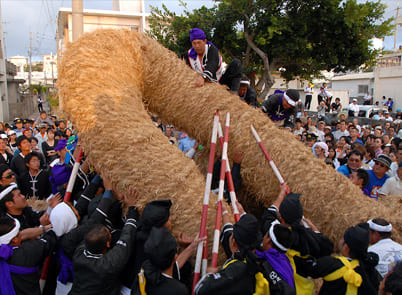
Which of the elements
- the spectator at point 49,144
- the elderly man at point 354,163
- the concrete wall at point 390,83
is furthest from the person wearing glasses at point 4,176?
the concrete wall at point 390,83

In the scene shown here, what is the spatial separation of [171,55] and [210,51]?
82cm

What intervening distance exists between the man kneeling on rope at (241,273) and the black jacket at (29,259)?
1.64 m

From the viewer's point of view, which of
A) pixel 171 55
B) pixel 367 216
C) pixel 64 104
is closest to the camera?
pixel 367 216

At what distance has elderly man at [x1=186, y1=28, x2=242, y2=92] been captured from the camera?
482 cm

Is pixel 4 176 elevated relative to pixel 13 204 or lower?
elevated

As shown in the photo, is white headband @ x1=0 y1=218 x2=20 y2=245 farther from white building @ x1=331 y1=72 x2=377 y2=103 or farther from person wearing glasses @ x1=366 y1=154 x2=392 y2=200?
white building @ x1=331 y1=72 x2=377 y2=103

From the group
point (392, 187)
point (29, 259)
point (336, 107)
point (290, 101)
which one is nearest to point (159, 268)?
point (29, 259)

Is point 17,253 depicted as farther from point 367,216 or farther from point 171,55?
point 367,216

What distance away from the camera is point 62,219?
3.27 metres

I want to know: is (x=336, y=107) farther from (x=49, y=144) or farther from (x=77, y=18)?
(x=49, y=144)

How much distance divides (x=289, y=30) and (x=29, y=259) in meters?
12.7

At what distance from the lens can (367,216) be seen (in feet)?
10.4

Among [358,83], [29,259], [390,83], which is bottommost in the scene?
[29,259]

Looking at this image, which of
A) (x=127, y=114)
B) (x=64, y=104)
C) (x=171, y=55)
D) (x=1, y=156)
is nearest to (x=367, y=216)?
(x=127, y=114)
